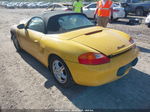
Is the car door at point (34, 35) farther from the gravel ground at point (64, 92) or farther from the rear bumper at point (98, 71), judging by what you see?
the rear bumper at point (98, 71)

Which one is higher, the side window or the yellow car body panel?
the side window

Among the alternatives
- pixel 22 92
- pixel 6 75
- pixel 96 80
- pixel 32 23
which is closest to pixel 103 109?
pixel 96 80

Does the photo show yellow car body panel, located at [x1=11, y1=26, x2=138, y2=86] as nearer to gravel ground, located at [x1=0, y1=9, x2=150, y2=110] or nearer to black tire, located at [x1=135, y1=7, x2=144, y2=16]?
gravel ground, located at [x1=0, y1=9, x2=150, y2=110]

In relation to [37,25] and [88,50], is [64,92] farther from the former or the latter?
[37,25]

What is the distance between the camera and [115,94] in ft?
9.90

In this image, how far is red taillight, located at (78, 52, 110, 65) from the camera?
2.57 meters

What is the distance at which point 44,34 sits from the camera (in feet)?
11.5

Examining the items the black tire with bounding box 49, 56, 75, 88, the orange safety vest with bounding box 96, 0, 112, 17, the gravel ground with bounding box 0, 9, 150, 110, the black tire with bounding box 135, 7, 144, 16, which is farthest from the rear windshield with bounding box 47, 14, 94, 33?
the black tire with bounding box 135, 7, 144, 16

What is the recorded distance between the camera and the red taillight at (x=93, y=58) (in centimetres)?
257

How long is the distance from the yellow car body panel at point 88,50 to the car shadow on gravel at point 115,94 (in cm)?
38

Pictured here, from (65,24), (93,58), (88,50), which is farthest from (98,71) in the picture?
(65,24)

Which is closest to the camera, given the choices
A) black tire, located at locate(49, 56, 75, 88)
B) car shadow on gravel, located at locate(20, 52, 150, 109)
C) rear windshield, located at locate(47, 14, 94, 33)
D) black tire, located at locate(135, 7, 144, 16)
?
car shadow on gravel, located at locate(20, 52, 150, 109)

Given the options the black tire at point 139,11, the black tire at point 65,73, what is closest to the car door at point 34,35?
the black tire at point 65,73

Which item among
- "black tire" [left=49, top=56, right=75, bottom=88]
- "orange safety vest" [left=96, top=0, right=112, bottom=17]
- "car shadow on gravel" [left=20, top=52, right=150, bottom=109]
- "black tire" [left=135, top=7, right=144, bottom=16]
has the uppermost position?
"orange safety vest" [left=96, top=0, right=112, bottom=17]
